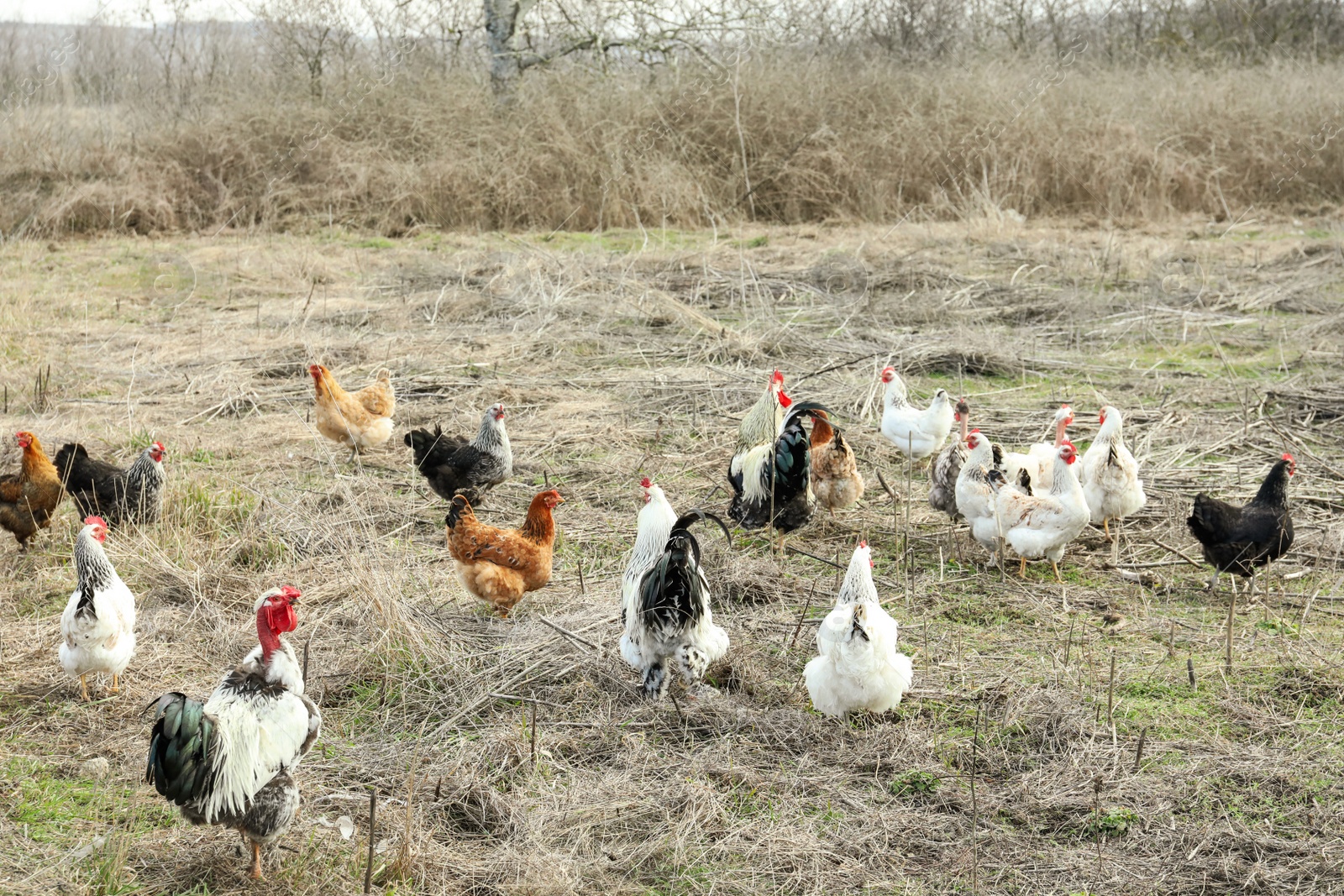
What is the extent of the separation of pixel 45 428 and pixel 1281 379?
880cm

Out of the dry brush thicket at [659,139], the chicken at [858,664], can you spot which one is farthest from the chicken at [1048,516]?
the dry brush thicket at [659,139]

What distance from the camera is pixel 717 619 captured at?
5230 millimetres

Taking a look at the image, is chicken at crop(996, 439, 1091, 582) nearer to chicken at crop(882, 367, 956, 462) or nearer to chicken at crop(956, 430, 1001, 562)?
chicken at crop(956, 430, 1001, 562)

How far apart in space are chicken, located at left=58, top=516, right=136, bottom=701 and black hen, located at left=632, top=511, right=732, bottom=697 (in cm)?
200

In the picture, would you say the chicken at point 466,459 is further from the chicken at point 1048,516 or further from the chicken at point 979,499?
the chicken at point 1048,516

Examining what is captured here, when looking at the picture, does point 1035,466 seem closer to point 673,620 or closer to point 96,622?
point 673,620

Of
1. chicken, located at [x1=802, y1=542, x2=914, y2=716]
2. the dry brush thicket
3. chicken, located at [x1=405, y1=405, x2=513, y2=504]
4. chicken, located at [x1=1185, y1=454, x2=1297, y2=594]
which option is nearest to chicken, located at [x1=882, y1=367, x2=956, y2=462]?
chicken, located at [x1=1185, y1=454, x2=1297, y2=594]

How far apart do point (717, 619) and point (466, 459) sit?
2172 mm

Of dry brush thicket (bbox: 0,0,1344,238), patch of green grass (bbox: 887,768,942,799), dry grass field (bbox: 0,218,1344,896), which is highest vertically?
dry brush thicket (bbox: 0,0,1344,238)

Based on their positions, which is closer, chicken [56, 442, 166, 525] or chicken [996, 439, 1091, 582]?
chicken [996, 439, 1091, 582]

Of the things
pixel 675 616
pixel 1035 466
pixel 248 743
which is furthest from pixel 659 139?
pixel 248 743

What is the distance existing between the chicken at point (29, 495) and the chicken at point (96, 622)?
1598mm

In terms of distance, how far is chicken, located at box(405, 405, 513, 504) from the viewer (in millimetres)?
6707

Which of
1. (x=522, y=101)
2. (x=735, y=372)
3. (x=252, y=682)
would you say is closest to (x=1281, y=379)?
(x=735, y=372)
